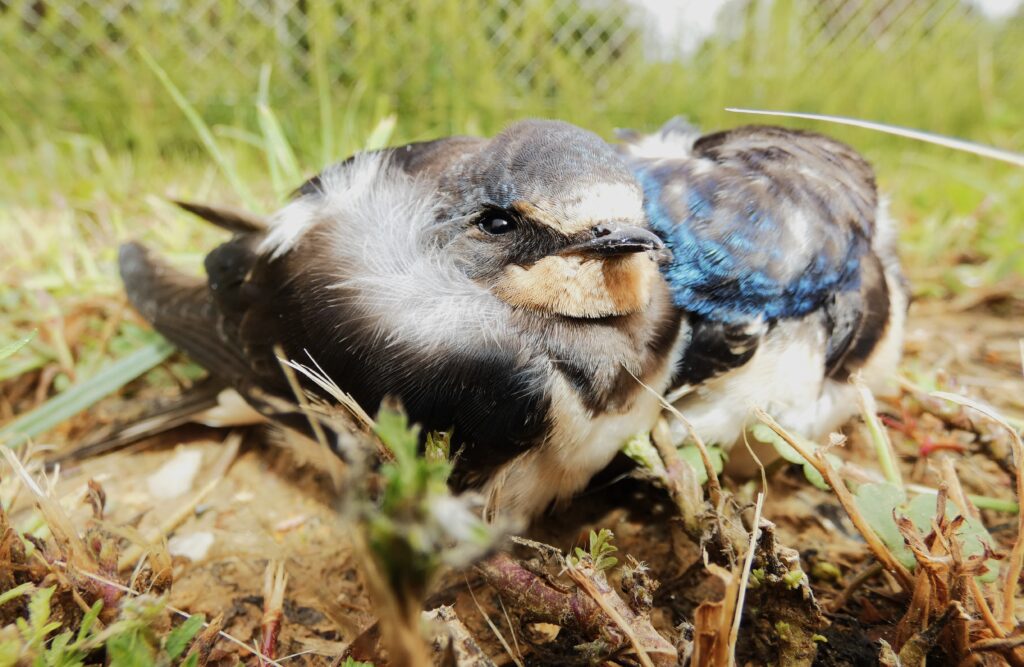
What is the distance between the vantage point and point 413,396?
996 millimetres

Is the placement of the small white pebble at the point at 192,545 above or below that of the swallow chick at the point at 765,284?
below

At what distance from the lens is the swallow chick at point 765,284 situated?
1.08 meters

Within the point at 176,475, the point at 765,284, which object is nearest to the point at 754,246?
the point at 765,284

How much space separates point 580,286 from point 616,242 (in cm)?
10

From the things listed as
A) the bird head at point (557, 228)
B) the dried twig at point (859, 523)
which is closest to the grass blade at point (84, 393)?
the bird head at point (557, 228)

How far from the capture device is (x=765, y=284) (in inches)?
42.2

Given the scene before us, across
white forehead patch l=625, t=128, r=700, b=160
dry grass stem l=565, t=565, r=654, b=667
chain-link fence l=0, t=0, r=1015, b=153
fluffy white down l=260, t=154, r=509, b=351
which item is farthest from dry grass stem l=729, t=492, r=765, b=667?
chain-link fence l=0, t=0, r=1015, b=153

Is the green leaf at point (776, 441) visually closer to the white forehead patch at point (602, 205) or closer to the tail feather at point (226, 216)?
the white forehead patch at point (602, 205)

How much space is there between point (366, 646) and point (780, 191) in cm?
93

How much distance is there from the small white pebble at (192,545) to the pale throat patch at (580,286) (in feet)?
2.19

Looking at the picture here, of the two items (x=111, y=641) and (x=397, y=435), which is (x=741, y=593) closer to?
(x=397, y=435)

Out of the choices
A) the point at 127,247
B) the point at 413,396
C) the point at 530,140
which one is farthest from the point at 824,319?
the point at 127,247

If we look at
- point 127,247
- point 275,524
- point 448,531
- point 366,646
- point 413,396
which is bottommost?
point 275,524

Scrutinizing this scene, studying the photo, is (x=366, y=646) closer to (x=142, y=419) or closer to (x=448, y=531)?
(x=448, y=531)
